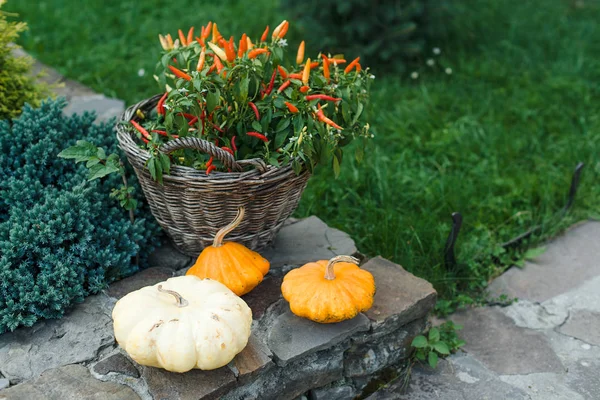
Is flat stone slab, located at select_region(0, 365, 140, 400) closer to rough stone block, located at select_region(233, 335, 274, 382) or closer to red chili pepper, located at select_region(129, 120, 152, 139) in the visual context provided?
rough stone block, located at select_region(233, 335, 274, 382)

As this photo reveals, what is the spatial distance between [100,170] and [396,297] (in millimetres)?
1265

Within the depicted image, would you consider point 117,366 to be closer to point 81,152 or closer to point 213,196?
point 213,196

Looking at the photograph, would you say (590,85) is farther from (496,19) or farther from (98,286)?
(98,286)

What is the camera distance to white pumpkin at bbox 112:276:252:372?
2.05 m

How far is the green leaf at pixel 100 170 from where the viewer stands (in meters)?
2.48

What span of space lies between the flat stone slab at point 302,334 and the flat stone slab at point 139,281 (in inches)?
22.2

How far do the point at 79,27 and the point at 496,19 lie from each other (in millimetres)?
3619

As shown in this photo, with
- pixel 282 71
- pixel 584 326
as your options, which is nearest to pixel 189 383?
pixel 282 71

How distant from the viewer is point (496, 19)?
Result: 5836mm

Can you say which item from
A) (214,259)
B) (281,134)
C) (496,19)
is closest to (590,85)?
(496,19)

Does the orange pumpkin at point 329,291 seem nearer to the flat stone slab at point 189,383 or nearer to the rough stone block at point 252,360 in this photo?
the rough stone block at point 252,360

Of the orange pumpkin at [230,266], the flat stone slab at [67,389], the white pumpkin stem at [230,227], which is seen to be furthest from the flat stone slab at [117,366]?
the white pumpkin stem at [230,227]

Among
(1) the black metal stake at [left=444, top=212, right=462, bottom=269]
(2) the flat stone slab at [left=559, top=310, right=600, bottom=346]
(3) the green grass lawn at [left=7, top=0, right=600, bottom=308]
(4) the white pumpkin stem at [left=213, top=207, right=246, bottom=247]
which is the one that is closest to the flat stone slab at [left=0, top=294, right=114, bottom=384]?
(4) the white pumpkin stem at [left=213, top=207, right=246, bottom=247]

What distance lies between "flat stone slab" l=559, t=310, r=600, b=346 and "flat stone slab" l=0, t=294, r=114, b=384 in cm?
199
